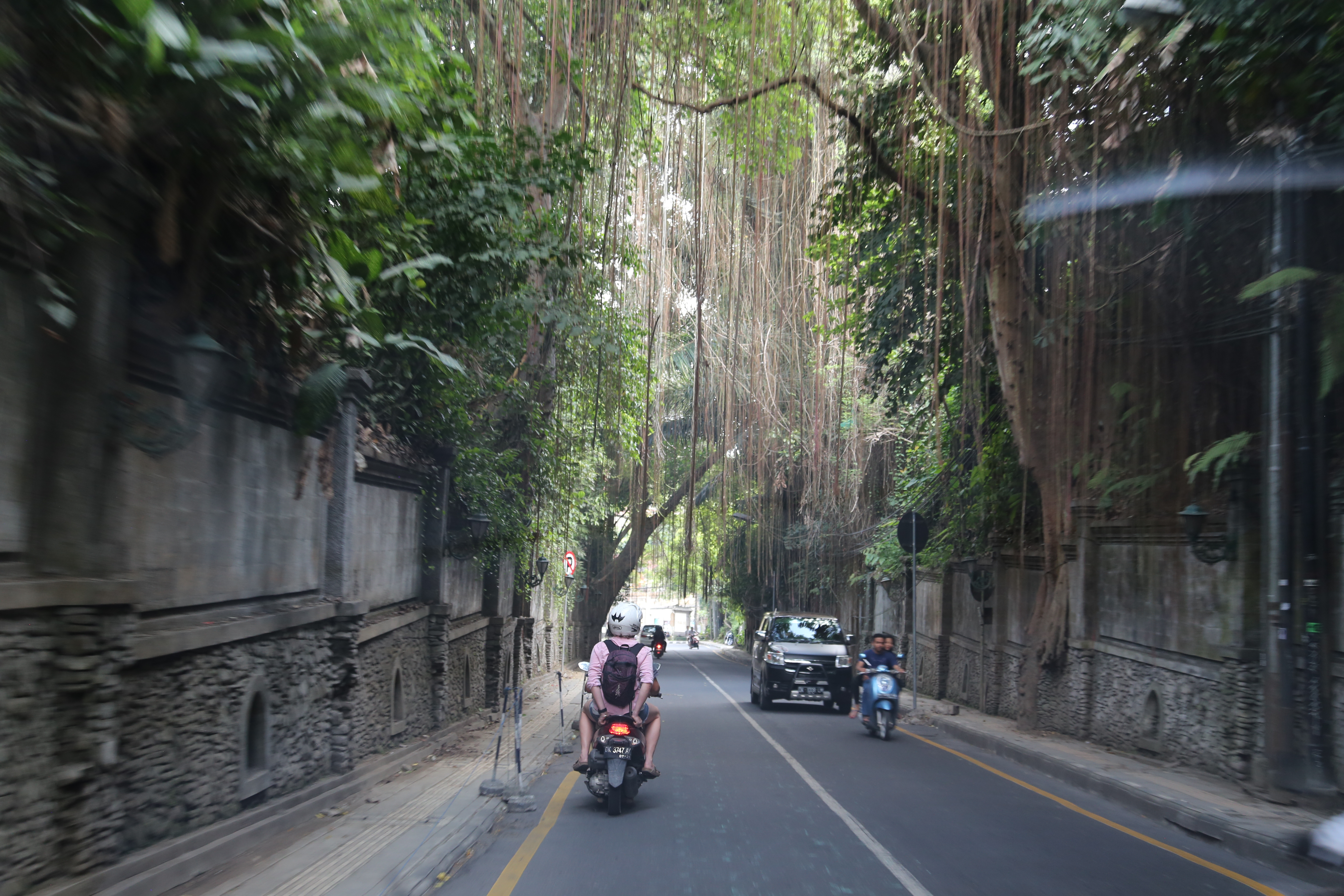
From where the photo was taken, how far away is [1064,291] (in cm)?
1285

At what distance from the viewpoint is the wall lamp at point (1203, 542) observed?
33.7ft

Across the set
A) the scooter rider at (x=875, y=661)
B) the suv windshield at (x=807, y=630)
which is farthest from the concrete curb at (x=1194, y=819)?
the suv windshield at (x=807, y=630)

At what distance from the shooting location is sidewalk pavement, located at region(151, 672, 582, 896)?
19.0 ft

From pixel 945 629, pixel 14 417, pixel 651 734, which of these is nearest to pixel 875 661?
pixel 651 734

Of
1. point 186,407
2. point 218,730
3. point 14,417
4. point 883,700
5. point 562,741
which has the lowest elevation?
point 562,741

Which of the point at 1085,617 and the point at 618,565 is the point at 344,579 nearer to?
the point at 1085,617

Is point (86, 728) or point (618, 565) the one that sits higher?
point (86, 728)

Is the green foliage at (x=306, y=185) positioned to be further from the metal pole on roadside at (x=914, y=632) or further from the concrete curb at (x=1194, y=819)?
the metal pole on roadside at (x=914, y=632)

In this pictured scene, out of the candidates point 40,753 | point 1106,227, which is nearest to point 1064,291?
point 1106,227

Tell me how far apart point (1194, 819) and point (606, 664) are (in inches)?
189

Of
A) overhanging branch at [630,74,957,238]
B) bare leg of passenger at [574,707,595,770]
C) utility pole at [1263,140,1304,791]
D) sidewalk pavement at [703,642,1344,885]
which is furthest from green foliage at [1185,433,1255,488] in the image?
bare leg of passenger at [574,707,595,770]

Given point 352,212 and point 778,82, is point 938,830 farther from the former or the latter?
point 778,82

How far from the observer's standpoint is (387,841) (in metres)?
7.03

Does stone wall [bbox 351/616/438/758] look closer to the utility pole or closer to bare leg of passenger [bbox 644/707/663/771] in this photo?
bare leg of passenger [bbox 644/707/663/771]
